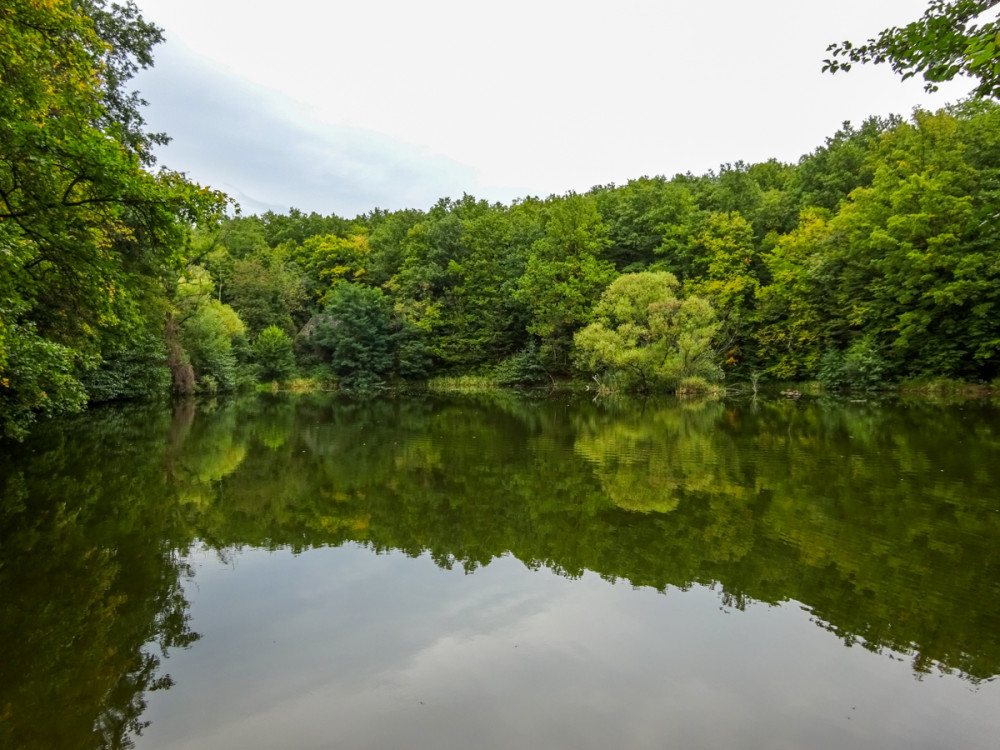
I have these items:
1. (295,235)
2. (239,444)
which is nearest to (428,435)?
(239,444)

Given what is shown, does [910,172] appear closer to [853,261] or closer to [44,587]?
[853,261]

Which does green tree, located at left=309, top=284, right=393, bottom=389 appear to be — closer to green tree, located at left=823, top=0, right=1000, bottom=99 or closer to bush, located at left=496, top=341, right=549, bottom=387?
bush, located at left=496, top=341, right=549, bottom=387

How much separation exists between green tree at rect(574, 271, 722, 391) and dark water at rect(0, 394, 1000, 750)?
1779cm

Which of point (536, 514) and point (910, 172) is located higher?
point (910, 172)

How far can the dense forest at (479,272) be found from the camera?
6.64 m

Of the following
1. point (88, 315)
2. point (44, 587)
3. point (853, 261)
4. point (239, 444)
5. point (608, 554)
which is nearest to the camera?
point (44, 587)

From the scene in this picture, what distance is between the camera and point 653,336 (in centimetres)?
2928

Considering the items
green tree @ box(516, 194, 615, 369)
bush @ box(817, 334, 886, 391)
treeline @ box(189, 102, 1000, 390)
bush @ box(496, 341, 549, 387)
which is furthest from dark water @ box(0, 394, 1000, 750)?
bush @ box(496, 341, 549, 387)

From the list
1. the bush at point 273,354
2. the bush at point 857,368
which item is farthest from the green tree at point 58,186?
the bush at point 273,354

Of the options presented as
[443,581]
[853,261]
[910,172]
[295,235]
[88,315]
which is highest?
[295,235]

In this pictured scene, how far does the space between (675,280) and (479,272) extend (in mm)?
18110

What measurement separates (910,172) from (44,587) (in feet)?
116

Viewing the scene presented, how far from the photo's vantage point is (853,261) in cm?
3069

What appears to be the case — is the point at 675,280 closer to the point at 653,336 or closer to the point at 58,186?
the point at 653,336
